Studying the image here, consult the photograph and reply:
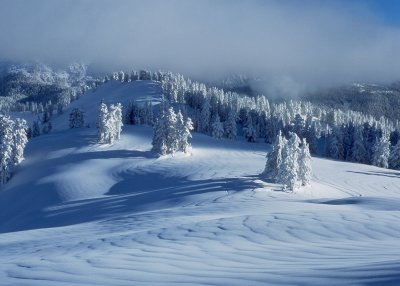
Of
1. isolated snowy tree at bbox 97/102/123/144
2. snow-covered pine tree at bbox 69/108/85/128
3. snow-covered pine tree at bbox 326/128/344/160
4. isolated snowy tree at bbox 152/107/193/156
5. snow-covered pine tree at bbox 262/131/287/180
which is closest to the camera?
snow-covered pine tree at bbox 262/131/287/180

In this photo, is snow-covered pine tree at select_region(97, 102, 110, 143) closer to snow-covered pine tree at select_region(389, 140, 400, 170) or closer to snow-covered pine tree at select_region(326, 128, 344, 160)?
snow-covered pine tree at select_region(326, 128, 344, 160)

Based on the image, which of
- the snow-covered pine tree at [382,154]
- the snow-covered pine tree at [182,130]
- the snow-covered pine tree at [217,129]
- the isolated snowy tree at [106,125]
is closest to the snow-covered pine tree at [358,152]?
the snow-covered pine tree at [382,154]

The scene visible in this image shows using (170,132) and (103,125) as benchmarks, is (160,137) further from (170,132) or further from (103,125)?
(103,125)

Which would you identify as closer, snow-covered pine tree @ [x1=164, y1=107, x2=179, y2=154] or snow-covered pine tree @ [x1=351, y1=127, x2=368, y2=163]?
snow-covered pine tree @ [x1=164, y1=107, x2=179, y2=154]

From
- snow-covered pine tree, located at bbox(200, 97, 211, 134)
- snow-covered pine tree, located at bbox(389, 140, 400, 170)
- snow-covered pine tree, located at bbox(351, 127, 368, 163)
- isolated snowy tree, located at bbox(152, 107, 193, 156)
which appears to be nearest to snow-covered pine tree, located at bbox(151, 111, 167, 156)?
isolated snowy tree, located at bbox(152, 107, 193, 156)

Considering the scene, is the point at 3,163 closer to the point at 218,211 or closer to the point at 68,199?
the point at 68,199

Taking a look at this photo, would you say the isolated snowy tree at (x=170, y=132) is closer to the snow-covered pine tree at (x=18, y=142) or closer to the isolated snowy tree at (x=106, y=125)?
the isolated snowy tree at (x=106, y=125)

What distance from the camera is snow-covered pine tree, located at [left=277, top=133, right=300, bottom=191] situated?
43.2 metres

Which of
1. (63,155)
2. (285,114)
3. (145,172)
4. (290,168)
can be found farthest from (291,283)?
(285,114)

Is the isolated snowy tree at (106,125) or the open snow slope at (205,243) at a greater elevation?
the isolated snowy tree at (106,125)

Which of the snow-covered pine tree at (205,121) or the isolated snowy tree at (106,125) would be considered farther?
the snow-covered pine tree at (205,121)

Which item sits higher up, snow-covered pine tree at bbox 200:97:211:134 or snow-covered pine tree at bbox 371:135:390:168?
snow-covered pine tree at bbox 200:97:211:134

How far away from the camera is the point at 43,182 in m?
55.0

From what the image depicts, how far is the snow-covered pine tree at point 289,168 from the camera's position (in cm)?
4322
